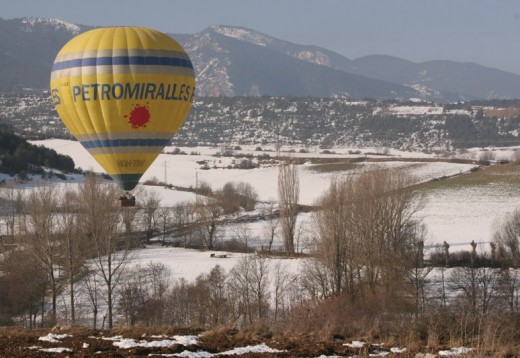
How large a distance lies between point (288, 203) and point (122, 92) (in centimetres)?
3817

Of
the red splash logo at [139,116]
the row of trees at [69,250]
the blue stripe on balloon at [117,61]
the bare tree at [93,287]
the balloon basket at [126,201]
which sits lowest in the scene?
the bare tree at [93,287]

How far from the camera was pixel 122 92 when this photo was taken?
24.7m

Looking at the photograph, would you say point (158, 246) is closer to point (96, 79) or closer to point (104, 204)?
point (104, 204)

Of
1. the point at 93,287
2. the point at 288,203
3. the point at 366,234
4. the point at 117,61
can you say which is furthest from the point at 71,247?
the point at 288,203

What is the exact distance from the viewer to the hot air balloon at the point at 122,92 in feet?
81.2

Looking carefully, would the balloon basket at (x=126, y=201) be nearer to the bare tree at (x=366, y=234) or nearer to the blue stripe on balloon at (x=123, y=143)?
the blue stripe on balloon at (x=123, y=143)

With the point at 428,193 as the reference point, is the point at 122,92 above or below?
above

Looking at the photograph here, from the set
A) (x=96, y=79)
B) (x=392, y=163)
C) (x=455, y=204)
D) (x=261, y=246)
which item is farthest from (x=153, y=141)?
(x=392, y=163)

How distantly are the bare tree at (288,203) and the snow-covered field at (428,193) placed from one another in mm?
5920

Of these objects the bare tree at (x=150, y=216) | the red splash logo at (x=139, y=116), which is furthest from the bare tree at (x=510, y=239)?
the red splash logo at (x=139, y=116)

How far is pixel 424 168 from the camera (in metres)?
102

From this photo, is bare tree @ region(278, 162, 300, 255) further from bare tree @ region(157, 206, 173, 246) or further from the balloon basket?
the balloon basket

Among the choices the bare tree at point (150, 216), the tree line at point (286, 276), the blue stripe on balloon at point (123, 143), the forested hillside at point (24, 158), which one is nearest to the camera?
the blue stripe on balloon at point (123, 143)

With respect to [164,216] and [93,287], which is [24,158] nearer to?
[164,216]
